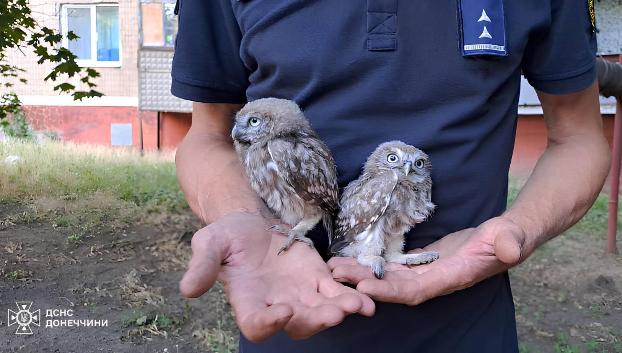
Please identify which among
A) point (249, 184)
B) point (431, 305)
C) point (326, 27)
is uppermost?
point (326, 27)

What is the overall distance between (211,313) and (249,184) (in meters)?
3.16

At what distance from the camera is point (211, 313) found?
182 inches

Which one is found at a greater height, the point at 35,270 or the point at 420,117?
the point at 420,117

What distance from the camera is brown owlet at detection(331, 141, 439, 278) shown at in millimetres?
1591

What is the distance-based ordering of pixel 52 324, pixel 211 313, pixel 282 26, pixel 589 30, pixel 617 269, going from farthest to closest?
1. pixel 617 269
2. pixel 211 313
3. pixel 52 324
4. pixel 589 30
5. pixel 282 26

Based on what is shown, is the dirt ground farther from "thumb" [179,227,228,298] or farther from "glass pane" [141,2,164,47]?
"glass pane" [141,2,164,47]

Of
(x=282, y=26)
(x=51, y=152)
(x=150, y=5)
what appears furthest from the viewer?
(x=150, y=5)

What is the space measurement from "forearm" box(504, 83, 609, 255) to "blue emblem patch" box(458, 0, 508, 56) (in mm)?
408

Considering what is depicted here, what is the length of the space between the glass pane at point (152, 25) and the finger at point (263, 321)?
428 inches

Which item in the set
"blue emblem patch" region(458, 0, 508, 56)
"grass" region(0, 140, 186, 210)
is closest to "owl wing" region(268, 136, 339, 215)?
"blue emblem patch" region(458, 0, 508, 56)

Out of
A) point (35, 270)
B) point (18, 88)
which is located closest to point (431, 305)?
point (35, 270)

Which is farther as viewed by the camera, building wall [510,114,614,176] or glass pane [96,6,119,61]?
glass pane [96,6,119,61]

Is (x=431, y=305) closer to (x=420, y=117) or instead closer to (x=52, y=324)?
(x=420, y=117)

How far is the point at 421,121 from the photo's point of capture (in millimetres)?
1538
